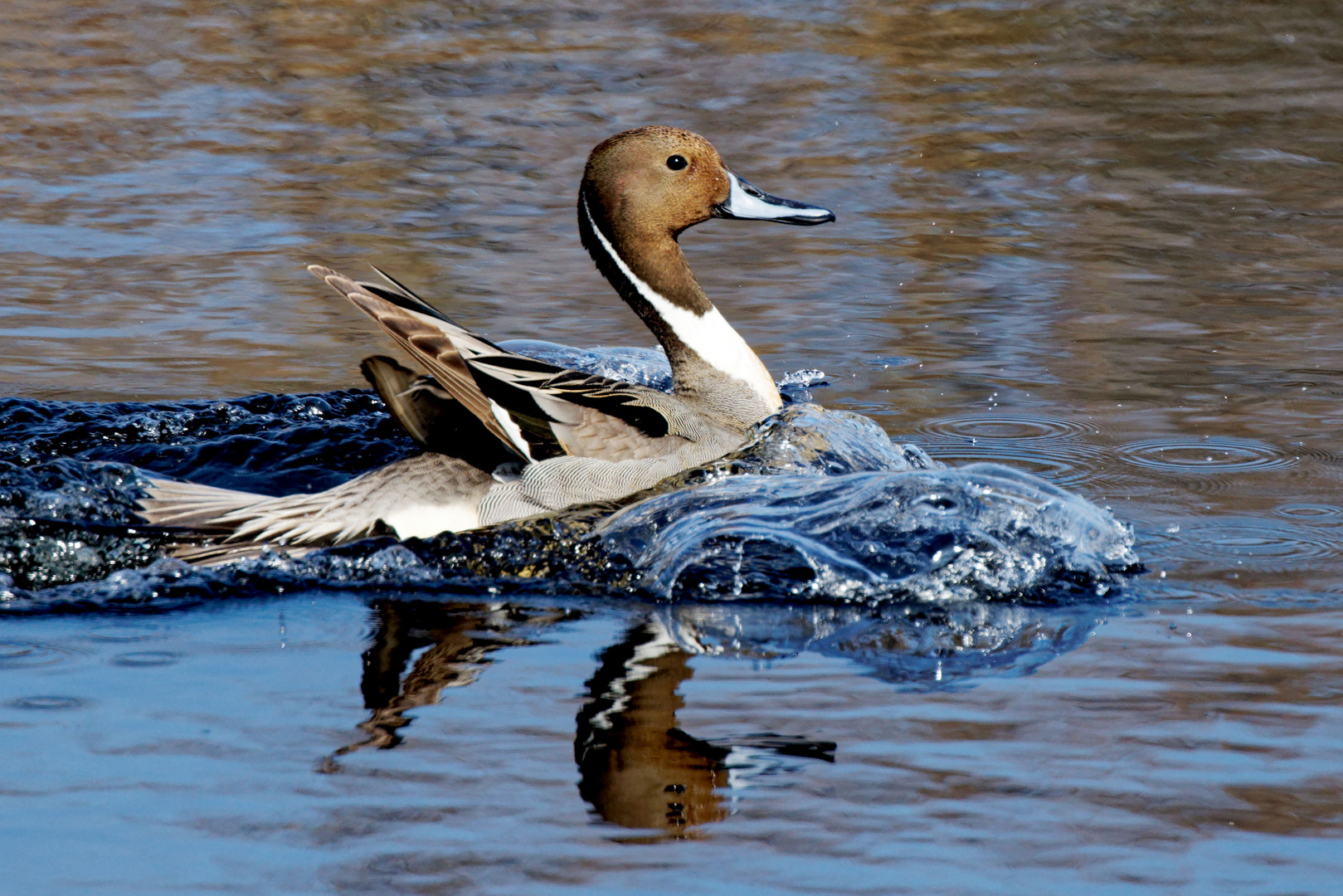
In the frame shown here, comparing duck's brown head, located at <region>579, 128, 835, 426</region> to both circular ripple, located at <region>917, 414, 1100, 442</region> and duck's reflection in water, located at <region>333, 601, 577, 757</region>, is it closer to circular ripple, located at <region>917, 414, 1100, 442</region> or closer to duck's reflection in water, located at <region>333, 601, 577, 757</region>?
circular ripple, located at <region>917, 414, 1100, 442</region>

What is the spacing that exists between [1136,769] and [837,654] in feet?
2.75

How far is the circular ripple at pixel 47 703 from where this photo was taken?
349 centimetres

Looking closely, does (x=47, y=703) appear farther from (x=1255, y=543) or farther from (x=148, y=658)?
A: (x=1255, y=543)

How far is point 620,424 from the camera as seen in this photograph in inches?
203

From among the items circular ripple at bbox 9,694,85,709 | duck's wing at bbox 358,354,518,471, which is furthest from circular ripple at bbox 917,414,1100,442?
circular ripple at bbox 9,694,85,709

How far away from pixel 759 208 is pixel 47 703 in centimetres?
334

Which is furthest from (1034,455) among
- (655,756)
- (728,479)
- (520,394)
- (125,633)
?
(125,633)

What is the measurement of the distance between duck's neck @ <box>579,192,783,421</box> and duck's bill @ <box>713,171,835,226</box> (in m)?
0.25

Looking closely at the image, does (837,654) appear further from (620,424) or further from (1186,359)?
(1186,359)

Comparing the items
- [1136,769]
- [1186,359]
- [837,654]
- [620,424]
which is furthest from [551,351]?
[1136,769]

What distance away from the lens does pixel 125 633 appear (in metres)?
4.02

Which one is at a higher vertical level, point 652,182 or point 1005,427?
point 652,182

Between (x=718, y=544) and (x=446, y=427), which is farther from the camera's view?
(x=446, y=427)

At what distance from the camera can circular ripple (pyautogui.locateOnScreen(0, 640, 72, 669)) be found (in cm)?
379
